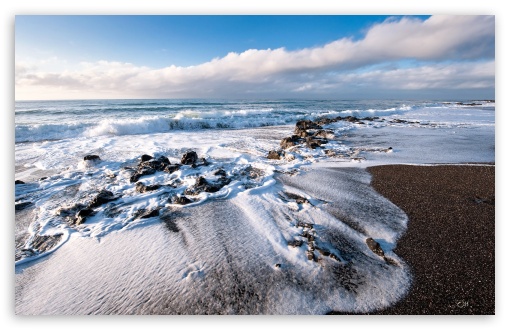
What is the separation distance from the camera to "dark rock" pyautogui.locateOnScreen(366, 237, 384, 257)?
238cm

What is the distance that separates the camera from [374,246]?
245 centimetres

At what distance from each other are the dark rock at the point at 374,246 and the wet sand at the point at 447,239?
18 cm

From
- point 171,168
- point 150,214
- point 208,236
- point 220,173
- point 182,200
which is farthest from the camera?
point 171,168

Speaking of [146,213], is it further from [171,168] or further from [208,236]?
[171,168]

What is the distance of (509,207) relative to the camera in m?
Answer: 2.78

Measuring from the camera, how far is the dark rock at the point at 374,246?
238 centimetres

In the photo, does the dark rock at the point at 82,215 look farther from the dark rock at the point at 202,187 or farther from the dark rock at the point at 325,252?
the dark rock at the point at 325,252

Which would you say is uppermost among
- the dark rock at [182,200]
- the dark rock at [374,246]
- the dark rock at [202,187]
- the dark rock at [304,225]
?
the dark rock at [202,187]

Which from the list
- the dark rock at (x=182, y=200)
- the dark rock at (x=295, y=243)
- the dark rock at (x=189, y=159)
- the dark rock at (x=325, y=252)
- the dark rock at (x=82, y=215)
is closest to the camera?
the dark rock at (x=325, y=252)

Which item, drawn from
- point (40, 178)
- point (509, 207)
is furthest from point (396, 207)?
point (40, 178)

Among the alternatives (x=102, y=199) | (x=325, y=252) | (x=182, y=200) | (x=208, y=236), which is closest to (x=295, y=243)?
(x=325, y=252)

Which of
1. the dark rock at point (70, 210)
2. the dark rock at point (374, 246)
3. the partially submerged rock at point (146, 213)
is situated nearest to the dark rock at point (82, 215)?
the dark rock at point (70, 210)

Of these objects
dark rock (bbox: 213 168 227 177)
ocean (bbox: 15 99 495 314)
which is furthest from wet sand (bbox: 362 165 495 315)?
dark rock (bbox: 213 168 227 177)

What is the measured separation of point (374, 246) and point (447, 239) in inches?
31.8
